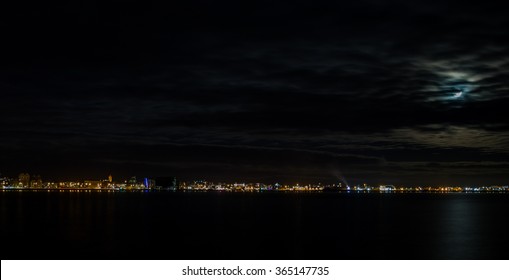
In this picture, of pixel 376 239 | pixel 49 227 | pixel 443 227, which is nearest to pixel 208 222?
pixel 49 227

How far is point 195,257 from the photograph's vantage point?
41.3 meters

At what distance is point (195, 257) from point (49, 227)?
29.7 meters

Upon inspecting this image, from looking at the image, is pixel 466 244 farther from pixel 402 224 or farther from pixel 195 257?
pixel 195 257

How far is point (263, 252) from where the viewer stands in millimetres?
43875

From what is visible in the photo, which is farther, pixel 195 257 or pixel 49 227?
pixel 49 227

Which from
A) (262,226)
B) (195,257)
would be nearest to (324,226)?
(262,226)

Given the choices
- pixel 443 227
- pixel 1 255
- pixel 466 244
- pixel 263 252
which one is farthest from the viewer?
pixel 443 227
